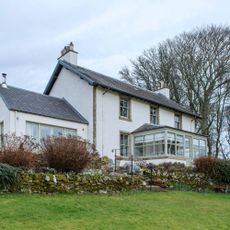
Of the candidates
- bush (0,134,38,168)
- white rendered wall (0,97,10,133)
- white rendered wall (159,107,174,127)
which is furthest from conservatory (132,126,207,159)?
bush (0,134,38,168)

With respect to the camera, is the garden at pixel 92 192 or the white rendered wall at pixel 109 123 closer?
the garden at pixel 92 192

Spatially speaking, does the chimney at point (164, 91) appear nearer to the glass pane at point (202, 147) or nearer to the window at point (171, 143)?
the glass pane at point (202, 147)

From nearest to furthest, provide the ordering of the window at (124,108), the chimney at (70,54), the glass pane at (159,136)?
the glass pane at (159,136) → the window at (124,108) → the chimney at (70,54)

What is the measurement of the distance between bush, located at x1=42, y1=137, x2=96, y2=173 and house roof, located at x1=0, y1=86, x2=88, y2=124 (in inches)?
282

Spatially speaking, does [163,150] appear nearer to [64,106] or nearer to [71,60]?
[64,106]

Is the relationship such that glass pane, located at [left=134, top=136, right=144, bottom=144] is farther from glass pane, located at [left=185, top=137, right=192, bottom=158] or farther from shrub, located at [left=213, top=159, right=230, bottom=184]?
shrub, located at [left=213, top=159, right=230, bottom=184]

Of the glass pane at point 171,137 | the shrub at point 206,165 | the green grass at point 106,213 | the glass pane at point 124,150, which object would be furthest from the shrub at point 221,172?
the glass pane at point 124,150

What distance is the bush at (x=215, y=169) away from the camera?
59.2ft

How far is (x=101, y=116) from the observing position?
2453 centimetres

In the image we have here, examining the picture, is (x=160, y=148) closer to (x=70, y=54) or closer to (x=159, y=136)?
(x=159, y=136)

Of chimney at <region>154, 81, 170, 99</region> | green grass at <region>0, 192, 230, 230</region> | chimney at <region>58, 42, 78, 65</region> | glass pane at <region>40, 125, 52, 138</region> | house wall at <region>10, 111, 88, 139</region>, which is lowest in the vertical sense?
green grass at <region>0, 192, 230, 230</region>

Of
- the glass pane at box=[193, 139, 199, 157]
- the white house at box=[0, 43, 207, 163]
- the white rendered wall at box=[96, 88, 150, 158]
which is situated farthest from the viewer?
the glass pane at box=[193, 139, 199, 157]

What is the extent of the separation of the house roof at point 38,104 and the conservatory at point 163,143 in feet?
14.8

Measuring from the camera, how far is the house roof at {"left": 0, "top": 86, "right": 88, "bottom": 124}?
21.0 metres
